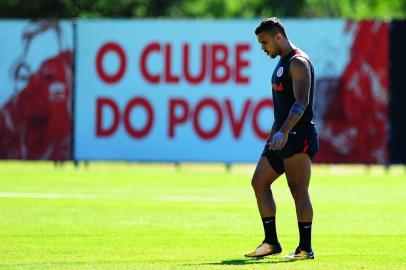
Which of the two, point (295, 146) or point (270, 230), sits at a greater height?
point (295, 146)

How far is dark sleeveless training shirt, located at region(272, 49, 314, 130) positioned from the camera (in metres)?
12.3

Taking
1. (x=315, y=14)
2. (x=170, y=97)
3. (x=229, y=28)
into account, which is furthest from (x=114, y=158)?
(x=315, y=14)

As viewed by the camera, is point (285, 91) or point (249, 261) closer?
point (249, 261)

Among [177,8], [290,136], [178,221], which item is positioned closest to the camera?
[290,136]

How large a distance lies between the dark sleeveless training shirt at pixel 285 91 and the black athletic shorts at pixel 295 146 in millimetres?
78

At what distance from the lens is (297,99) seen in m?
12.2

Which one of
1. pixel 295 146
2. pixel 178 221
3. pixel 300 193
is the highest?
pixel 295 146

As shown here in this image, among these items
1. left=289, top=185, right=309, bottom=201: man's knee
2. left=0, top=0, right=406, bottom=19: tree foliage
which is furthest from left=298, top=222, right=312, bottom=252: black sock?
left=0, top=0, right=406, bottom=19: tree foliage

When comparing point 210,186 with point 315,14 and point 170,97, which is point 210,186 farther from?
point 315,14

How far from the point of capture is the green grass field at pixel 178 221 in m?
12.3

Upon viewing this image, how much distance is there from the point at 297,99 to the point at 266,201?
1081mm

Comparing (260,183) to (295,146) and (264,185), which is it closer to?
(264,185)

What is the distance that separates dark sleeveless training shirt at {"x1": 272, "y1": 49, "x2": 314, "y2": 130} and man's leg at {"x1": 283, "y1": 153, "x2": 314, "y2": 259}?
14.3 inches

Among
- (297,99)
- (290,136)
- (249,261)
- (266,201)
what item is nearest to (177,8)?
(266,201)
